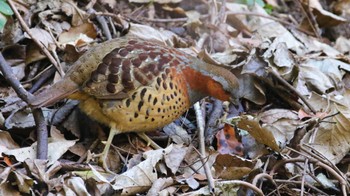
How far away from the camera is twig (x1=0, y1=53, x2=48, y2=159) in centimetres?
390

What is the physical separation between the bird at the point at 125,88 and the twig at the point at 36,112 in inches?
2.5

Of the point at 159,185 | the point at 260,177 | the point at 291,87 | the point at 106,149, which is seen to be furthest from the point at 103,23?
the point at 260,177

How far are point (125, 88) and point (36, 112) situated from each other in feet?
1.92

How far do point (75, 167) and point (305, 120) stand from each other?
5.86 ft

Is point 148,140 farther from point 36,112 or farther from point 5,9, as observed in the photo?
point 5,9

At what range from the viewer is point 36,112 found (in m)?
3.96

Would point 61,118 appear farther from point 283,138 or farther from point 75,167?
point 283,138

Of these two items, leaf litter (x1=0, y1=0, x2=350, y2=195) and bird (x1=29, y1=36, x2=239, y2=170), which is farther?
bird (x1=29, y1=36, x2=239, y2=170)

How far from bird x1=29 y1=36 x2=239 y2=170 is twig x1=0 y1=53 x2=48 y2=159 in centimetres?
6

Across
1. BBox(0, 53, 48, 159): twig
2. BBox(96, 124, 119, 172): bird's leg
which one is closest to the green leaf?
BBox(0, 53, 48, 159): twig

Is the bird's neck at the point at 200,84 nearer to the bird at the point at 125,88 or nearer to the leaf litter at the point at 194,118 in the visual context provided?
the bird at the point at 125,88

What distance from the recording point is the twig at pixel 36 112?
12.8ft

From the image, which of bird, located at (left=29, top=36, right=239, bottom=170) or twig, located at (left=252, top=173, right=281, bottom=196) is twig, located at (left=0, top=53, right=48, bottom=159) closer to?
bird, located at (left=29, top=36, right=239, bottom=170)

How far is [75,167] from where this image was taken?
392 centimetres
